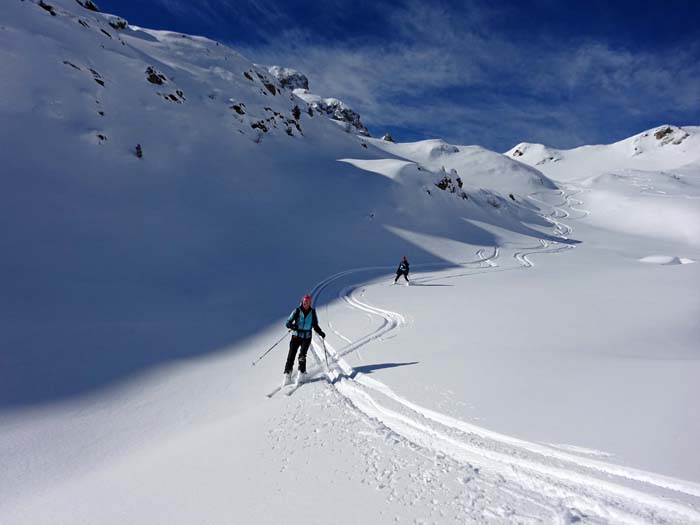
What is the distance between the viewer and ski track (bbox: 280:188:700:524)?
3.34 metres

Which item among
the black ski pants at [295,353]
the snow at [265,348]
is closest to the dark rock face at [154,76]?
the snow at [265,348]

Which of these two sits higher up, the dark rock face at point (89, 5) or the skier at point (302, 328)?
the dark rock face at point (89, 5)

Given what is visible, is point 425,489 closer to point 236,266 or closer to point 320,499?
point 320,499

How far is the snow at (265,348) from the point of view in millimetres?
4004

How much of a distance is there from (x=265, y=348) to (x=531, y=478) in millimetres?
7738

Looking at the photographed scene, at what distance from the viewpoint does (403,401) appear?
5902 mm

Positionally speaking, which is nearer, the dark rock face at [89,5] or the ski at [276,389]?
the ski at [276,389]

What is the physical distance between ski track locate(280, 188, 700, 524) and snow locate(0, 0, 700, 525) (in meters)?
0.03

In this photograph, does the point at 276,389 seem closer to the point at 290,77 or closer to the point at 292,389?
the point at 292,389

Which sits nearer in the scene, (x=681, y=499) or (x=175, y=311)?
(x=681, y=499)

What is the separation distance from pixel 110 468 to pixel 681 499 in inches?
271

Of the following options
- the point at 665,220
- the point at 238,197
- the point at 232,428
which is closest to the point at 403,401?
the point at 232,428

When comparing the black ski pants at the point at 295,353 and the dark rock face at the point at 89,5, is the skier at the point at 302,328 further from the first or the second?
the dark rock face at the point at 89,5

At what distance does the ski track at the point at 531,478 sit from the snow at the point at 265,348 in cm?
3
